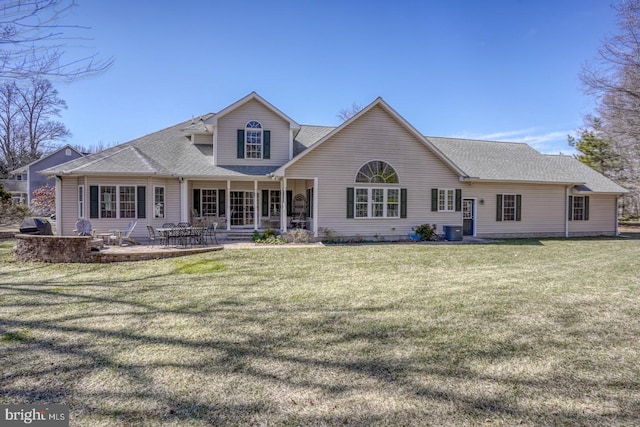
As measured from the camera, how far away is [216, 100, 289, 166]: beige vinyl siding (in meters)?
15.9

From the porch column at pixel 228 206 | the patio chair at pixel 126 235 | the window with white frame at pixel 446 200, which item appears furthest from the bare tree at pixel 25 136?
the window with white frame at pixel 446 200

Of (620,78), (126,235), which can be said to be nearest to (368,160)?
(126,235)

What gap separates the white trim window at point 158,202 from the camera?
14656 millimetres

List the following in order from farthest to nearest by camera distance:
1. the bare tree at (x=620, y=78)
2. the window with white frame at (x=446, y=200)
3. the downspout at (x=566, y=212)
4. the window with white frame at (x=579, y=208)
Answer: the window with white frame at (x=579, y=208), the downspout at (x=566, y=212), the bare tree at (x=620, y=78), the window with white frame at (x=446, y=200)

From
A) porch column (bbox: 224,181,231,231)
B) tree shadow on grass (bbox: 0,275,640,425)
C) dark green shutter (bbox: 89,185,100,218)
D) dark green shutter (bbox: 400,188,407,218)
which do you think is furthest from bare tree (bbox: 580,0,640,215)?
dark green shutter (bbox: 89,185,100,218)

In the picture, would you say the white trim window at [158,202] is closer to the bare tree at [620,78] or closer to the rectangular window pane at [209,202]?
the rectangular window pane at [209,202]

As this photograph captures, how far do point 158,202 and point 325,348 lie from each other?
12918 mm

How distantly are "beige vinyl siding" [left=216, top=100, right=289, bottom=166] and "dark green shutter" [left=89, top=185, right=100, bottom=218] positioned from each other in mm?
5096

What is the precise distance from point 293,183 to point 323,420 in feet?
50.1

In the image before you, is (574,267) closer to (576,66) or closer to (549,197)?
(549,197)

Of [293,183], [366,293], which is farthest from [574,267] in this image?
[293,183]

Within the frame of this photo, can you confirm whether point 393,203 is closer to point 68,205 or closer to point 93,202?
point 93,202

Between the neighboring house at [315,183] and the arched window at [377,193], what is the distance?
5cm

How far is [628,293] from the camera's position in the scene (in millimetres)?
6805
